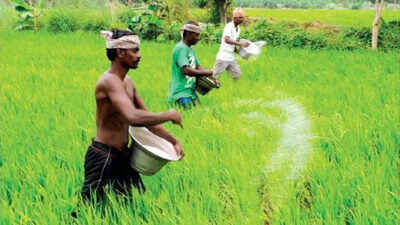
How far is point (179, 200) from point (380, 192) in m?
0.95

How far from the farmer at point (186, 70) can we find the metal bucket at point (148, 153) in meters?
1.61

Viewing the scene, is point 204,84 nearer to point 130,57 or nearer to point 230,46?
point 230,46

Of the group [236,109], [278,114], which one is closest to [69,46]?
[236,109]

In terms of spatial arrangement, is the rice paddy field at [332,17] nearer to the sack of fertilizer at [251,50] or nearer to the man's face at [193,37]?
the sack of fertilizer at [251,50]

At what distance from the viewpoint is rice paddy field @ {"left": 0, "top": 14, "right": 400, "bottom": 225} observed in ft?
7.29

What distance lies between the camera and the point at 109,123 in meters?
2.23

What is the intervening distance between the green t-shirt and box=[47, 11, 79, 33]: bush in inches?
390

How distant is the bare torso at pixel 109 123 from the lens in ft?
7.13

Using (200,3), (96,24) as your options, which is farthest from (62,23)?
(200,3)

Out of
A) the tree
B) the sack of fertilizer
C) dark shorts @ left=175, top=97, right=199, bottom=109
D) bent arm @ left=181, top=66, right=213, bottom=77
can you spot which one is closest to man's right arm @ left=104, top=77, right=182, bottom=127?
bent arm @ left=181, top=66, right=213, bottom=77

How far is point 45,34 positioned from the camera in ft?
40.4

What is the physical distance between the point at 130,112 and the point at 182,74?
6.78 ft

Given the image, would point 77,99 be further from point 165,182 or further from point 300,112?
point 165,182

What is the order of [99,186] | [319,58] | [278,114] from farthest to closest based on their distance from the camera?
[319,58], [278,114], [99,186]
